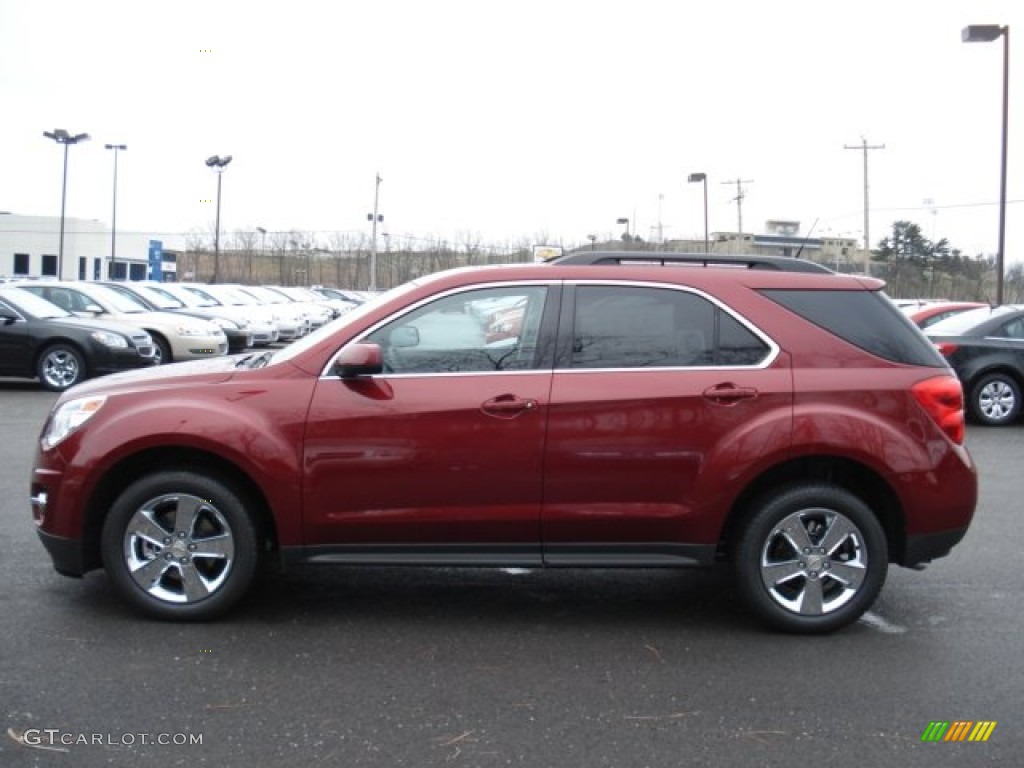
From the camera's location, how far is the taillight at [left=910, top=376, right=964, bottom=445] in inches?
199

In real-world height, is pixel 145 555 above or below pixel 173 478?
below

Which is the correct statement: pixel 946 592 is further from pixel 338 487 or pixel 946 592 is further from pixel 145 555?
pixel 145 555

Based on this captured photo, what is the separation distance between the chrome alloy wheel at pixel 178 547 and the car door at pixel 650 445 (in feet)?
5.15

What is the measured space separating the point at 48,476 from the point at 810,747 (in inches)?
143

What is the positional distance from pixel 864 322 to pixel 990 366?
902cm

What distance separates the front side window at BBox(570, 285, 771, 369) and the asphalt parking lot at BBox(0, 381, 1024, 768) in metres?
1.34

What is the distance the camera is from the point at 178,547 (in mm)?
5047

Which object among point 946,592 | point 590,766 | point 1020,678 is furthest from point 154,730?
point 946,592

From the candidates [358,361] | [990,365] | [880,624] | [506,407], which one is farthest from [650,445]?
[990,365]

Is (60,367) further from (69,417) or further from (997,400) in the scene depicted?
(997,400)

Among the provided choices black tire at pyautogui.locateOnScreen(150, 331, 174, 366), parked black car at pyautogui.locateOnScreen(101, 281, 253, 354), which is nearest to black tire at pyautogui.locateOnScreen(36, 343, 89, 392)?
black tire at pyautogui.locateOnScreen(150, 331, 174, 366)

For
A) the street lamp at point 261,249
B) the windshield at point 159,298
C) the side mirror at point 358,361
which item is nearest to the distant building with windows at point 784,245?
the side mirror at point 358,361

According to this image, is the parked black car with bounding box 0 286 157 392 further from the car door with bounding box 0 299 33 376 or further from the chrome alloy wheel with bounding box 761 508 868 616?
the chrome alloy wheel with bounding box 761 508 868 616

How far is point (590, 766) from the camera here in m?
3.71
